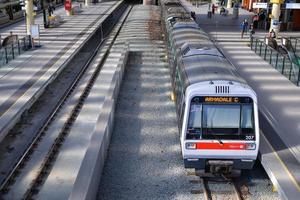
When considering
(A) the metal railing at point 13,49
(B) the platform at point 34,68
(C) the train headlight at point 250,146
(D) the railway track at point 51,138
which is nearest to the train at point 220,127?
(C) the train headlight at point 250,146

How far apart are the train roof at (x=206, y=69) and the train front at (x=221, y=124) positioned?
0.75 meters

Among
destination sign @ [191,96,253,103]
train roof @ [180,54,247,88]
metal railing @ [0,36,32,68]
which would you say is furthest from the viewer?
metal railing @ [0,36,32,68]

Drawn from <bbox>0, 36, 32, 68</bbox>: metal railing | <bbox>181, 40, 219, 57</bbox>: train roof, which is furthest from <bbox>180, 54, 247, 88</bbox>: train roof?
<bbox>0, 36, 32, 68</bbox>: metal railing

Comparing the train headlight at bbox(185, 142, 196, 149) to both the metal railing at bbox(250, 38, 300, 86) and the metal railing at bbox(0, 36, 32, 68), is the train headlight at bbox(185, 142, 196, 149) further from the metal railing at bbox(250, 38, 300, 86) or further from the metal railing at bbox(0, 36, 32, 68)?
the metal railing at bbox(0, 36, 32, 68)

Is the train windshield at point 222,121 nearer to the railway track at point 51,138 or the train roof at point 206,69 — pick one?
the train roof at point 206,69

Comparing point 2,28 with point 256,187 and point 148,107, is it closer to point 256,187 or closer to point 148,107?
point 148,107

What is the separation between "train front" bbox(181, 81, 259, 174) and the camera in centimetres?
1110

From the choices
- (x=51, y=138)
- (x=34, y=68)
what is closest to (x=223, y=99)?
(x=51, y=138)

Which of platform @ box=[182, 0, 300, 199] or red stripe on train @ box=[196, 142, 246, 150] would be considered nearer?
red stripe on train @ box=[196, 142, 246, 150]

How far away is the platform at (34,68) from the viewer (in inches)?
699

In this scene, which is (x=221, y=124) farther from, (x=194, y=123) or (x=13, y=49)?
(x=13, y=49)

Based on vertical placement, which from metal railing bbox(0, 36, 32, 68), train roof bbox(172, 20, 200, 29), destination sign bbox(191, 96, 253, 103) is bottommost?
metal railing bbox(0, 36, 32, 68)

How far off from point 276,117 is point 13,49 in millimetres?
16899

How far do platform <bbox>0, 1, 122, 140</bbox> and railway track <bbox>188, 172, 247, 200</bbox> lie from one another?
7.06 m
